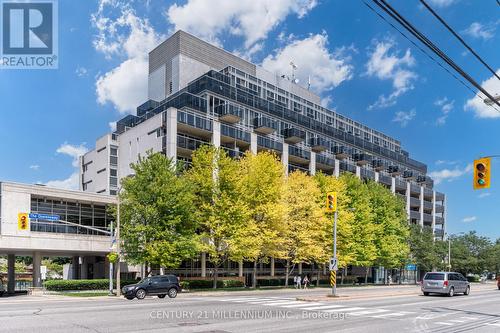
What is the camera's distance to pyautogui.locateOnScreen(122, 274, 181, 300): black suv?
30.1m

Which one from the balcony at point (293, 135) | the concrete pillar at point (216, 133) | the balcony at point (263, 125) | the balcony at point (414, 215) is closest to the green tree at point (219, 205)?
the concrete pillar at point (216, 133)

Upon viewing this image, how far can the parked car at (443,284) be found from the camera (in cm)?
3297

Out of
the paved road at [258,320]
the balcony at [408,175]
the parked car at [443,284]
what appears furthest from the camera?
the balcony at [408,175]

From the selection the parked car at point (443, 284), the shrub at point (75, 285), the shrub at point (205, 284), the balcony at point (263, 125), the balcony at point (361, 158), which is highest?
the balcony at point (263, 125)

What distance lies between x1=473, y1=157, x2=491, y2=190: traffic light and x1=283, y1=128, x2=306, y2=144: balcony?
165 feet

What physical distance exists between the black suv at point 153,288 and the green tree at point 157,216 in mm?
5924

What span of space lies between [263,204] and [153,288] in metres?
17.4

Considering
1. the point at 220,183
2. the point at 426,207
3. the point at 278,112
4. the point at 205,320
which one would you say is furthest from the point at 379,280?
the point at 205,320

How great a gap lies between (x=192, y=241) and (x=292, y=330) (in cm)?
2597

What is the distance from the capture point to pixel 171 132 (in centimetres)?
5122

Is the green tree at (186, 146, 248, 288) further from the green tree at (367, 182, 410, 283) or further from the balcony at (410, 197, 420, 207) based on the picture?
the balcony at (410, 197, 420, 207)

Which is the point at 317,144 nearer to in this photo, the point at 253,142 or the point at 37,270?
the point at 253,142

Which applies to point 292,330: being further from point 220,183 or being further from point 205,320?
point 220,183

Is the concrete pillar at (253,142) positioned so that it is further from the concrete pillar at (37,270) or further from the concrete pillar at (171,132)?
the concrete pillar at (37,270)
